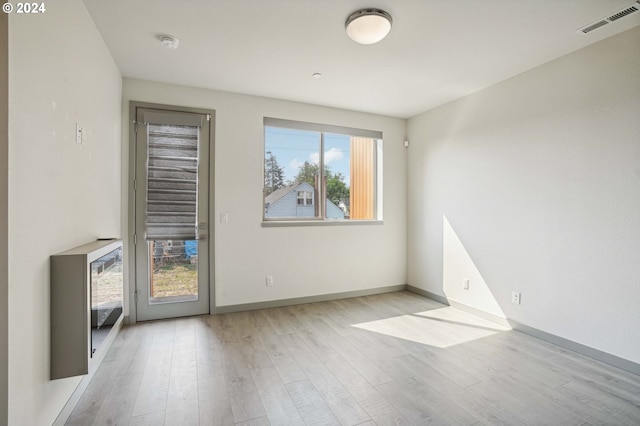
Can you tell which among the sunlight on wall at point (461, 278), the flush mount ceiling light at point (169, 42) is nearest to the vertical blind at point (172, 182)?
the flush mount ceiling light at point (169, 42)

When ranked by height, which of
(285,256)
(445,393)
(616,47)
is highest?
(616,47)

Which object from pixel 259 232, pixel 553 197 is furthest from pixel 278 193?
pixel 553 197

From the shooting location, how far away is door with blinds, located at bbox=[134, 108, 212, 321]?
3371 mm

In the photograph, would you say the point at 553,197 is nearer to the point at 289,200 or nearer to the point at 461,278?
the point at 461,278

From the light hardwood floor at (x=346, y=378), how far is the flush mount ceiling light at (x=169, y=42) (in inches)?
105

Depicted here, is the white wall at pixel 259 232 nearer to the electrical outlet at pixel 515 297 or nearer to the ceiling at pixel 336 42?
the ceiling at pixel 336 42

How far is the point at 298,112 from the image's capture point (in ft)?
13.3

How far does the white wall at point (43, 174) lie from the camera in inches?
52.6

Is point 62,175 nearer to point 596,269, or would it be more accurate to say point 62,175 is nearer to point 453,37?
point 453,37

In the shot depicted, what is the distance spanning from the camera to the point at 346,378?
7.53 feet

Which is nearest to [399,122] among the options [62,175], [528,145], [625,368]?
[528,145]

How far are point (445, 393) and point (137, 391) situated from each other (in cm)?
215

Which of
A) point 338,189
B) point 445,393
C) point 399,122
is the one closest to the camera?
point 445,393

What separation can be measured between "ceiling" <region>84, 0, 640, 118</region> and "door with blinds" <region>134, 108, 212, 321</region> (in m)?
0.55
